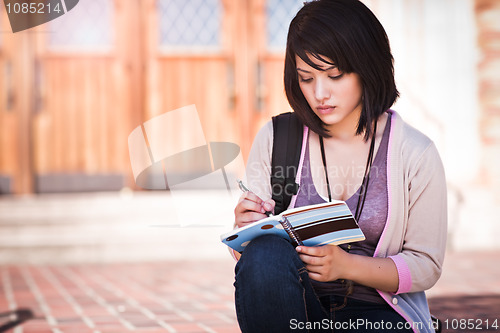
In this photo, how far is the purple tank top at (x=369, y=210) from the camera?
1.98 m

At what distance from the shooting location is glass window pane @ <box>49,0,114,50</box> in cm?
694

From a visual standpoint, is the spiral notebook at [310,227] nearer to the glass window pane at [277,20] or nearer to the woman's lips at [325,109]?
the woman's lips at [325,109]

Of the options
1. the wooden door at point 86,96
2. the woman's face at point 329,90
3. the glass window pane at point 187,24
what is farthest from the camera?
the glass window pane at point 187,24

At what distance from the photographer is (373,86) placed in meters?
2.01

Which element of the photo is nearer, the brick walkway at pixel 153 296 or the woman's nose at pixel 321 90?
the woman's nose at pixel 321 90

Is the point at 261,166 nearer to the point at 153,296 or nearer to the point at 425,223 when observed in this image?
the point at 425,223

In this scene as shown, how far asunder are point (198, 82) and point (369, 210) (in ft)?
17.3

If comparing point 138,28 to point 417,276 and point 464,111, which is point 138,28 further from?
point 417,276

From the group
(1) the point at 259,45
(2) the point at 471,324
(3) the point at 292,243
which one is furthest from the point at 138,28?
(3) the point at 292,243

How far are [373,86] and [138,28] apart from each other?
5.39 m

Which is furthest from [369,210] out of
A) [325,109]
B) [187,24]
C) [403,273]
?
[187,24]

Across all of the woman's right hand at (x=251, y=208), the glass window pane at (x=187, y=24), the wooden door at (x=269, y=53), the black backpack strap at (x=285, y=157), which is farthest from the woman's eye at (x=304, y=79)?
the glass window pane at (x=187, y=24)

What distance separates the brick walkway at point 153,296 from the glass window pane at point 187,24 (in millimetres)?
2612

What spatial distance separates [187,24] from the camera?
7.12 metres
